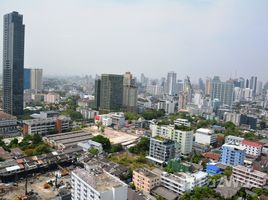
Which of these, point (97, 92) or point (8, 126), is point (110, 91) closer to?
point (97, 92)

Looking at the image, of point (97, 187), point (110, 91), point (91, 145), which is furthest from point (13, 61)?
point (97, 187)

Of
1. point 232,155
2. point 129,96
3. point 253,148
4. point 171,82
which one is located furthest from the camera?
point 171,82

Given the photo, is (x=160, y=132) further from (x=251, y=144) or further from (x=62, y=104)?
(x=62, y=104)

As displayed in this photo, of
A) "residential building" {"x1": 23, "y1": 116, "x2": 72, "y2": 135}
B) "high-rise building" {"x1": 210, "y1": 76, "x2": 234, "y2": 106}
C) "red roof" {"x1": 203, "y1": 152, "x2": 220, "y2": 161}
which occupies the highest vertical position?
"high-rise building" {"x1": 210, "y1": 76, "x2": 234, "y2": 106}

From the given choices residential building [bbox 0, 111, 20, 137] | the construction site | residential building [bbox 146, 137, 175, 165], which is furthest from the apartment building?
residential building [bbox 0, 111, 20, 137]

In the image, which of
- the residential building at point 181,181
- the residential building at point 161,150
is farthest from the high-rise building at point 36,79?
the residential building at point 181,181

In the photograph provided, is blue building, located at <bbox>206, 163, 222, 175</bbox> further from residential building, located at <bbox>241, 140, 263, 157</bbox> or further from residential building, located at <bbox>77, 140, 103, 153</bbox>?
residential building, located at <bbox>77, 140, 103, 153</bbox>

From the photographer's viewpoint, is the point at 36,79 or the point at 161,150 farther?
the point at 36,79

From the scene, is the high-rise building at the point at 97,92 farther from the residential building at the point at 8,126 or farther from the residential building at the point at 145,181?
the residential building at the point at 145,181
